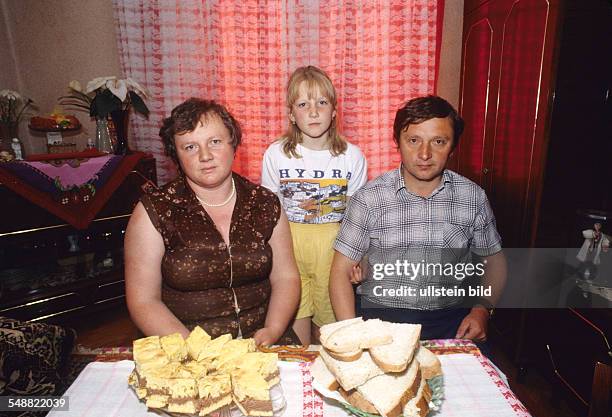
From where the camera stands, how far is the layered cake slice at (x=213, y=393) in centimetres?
Answer: 82

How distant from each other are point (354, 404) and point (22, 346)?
106 centimetres

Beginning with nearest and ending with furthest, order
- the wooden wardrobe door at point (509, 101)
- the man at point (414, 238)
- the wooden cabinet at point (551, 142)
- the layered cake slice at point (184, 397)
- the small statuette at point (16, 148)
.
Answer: the layered cake slice at point (184, 397)
the man at point (414, 238)
the wooden cabinet at point (551, 142)
the wooden wardrobe door at point (509, 101)
the small statuette at point (16, 148)

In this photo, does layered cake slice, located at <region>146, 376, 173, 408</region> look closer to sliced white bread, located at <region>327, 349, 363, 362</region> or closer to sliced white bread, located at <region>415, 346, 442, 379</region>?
sliced white bread, located at <region>327, 349, 363, 362</region>

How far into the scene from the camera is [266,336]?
1472mm

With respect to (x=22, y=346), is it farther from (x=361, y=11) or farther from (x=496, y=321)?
(x=361, y=11)

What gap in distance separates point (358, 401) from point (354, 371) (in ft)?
0.22

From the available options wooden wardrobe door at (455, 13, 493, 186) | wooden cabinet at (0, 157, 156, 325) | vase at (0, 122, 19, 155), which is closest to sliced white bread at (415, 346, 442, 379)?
wooden wardrobe door at (455, 13, 493, 186)

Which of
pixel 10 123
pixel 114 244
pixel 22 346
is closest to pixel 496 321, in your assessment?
pixel 22 346

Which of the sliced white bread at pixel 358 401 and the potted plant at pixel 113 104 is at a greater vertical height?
the potted plant at pixel 113 104

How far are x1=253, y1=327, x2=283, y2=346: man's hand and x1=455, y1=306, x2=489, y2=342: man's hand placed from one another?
0.74 m

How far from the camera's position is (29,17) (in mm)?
3447

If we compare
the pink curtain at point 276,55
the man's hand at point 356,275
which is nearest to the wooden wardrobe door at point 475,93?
the pink curtain at point 276,55

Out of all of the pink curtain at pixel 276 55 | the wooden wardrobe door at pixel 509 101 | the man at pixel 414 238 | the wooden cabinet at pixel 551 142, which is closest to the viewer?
the man at pixel 414 238

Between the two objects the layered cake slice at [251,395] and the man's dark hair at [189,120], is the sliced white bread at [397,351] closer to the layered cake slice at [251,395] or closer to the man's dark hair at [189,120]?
the layered cake slice at [251,395]
